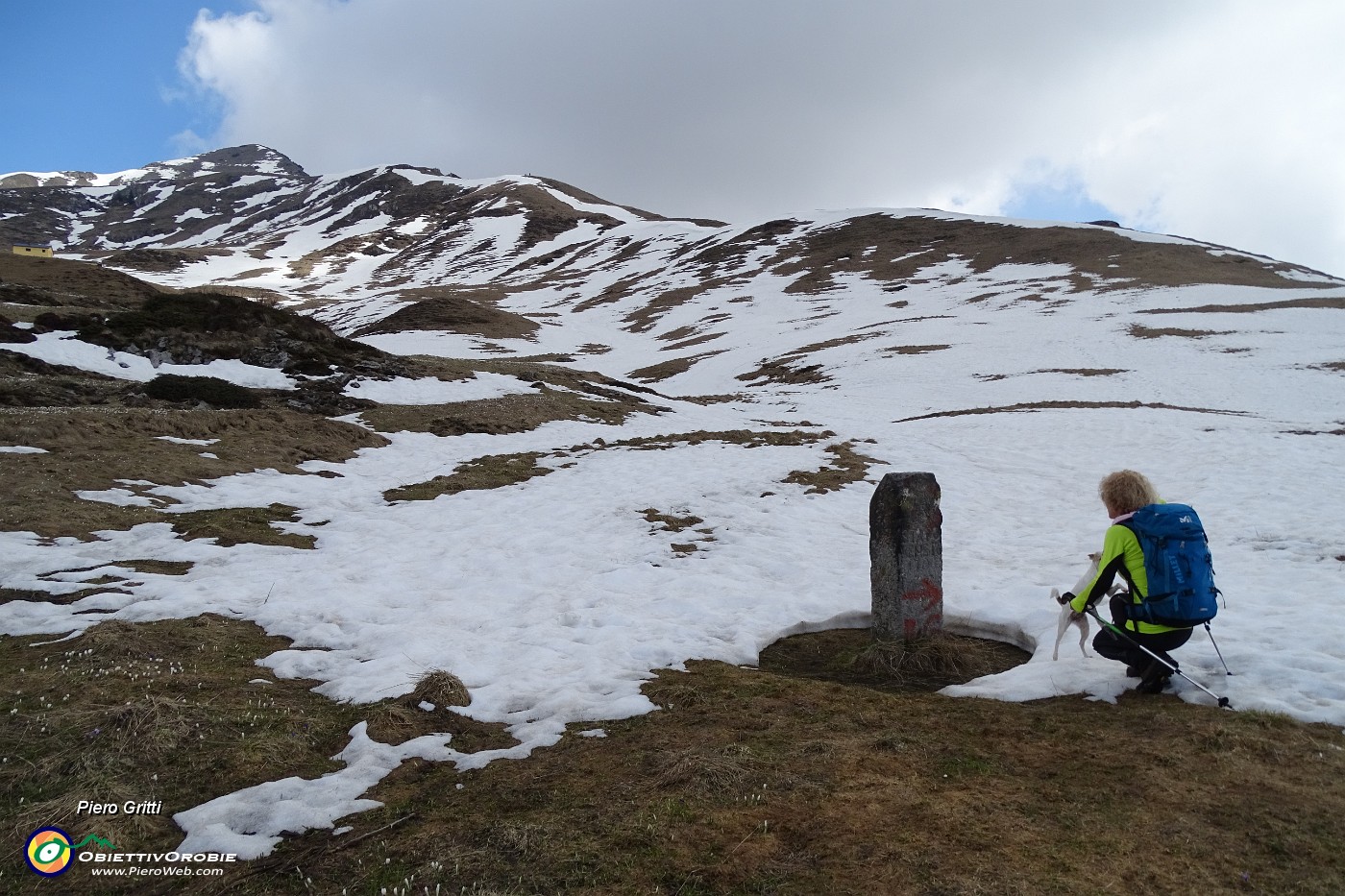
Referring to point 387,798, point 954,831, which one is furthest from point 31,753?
point 954,831

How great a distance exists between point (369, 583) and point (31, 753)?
17.0ft

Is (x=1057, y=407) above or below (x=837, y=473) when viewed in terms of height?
above

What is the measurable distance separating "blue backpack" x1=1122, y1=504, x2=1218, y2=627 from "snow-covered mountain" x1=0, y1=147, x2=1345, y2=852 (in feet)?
2.71

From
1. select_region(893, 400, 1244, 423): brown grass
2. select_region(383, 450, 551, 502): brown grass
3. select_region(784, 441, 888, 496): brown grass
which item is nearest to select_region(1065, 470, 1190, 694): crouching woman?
select_region(784, 441, 888, 496): brown grass

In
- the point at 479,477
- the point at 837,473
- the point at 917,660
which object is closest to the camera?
the point at 917,660

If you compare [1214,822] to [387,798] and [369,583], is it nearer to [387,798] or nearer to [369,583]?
[387,798]

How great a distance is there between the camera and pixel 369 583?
A: 10.4m

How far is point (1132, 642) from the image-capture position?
635 centimetres

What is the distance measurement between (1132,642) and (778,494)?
9.65m

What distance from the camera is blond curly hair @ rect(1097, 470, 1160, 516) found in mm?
6391

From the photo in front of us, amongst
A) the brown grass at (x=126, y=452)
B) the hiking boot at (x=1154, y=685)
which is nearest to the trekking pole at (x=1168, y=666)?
the hiking boot at (x=1154, y=685)

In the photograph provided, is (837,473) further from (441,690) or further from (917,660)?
(441,690)

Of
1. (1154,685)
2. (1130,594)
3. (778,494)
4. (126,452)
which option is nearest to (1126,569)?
(1130,594)

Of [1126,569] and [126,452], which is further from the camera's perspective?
[126,452]
